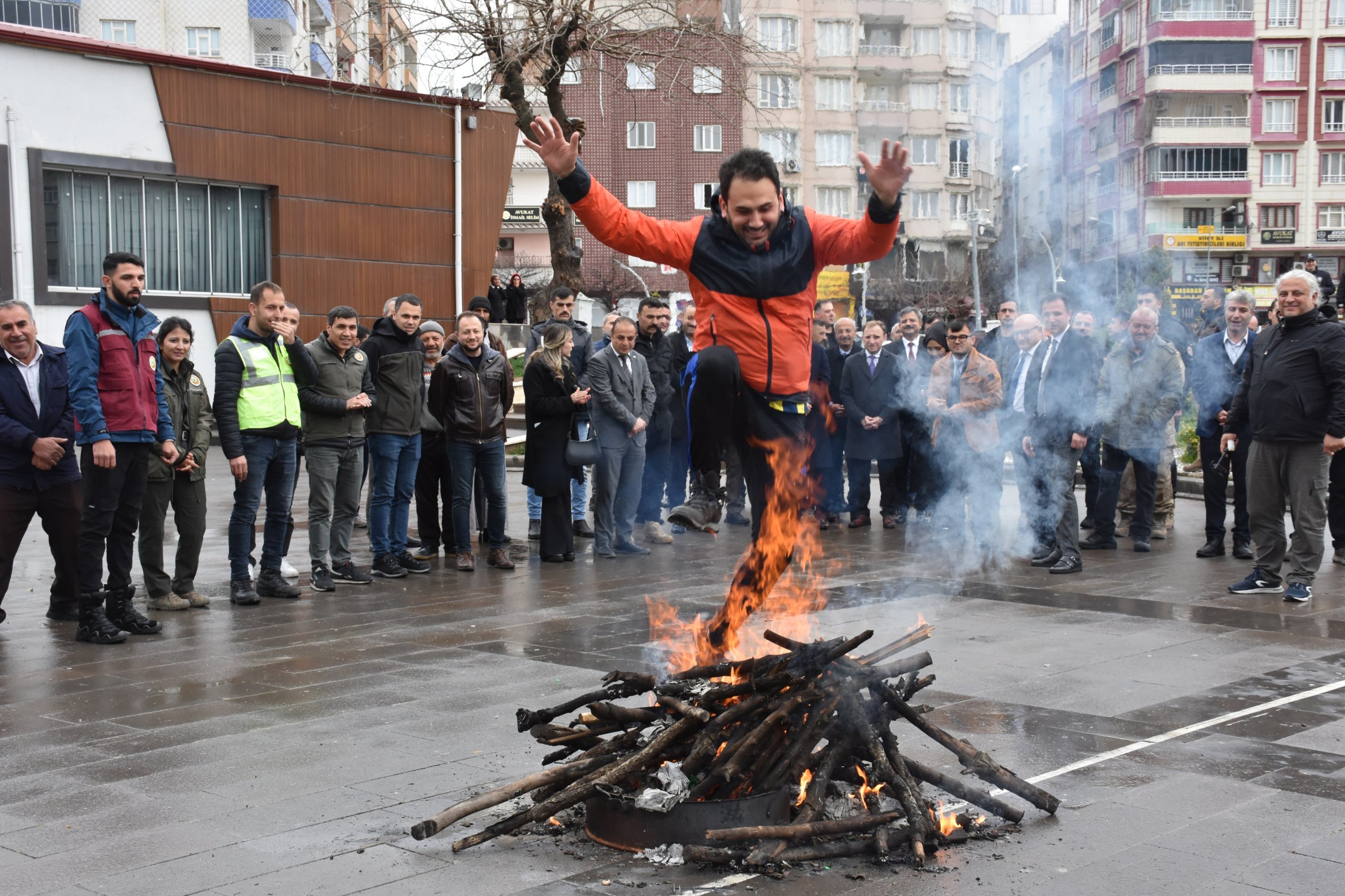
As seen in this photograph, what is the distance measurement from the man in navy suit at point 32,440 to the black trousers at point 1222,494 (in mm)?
9933

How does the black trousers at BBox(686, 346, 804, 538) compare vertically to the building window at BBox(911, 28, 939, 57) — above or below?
below

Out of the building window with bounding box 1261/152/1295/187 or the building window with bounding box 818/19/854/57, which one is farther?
the building window with bounding box 1261/152/1295/187

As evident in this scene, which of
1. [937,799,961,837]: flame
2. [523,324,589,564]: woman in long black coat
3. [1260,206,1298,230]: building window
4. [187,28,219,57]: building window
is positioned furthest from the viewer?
[187,28,219,57]: building window

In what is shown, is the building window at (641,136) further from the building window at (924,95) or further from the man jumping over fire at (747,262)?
the man jumping over fire at (747,262)

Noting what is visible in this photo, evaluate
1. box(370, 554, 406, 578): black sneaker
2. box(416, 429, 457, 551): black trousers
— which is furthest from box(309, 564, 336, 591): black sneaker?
box(416, 429, 457, 551): black trousers

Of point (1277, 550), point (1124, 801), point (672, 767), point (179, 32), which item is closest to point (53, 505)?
point (672, 767)

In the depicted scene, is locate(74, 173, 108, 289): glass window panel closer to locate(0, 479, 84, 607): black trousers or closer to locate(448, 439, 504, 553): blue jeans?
locate(448, 439, 504, 553): blue jeans

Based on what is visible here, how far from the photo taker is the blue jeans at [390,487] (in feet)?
37.1

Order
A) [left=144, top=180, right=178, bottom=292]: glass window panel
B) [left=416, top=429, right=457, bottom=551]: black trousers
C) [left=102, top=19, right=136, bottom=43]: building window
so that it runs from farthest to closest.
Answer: [left=102, top=19, right=136, bottom=43]: building window < [left=144, top=180, right=178, bottom=292]: glass window panel < [left=416, top=429, right=457, bottom=551]: black trousers

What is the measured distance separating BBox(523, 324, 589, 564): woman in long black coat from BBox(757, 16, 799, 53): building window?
13.0 metres

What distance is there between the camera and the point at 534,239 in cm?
6762

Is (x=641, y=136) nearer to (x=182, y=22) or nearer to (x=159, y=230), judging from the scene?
(x=182, y=22)

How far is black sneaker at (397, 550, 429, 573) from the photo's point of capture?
11.6 meters

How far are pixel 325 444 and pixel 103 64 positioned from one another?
55.7ft
